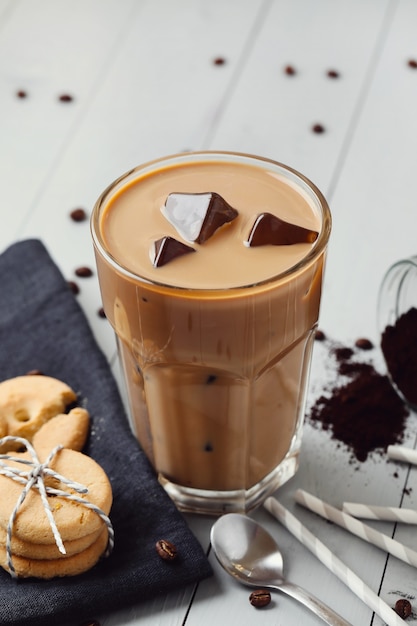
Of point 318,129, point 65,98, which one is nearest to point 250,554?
point 318,129

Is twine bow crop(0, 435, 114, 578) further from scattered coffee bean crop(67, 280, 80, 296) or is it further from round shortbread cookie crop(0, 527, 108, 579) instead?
scattered coffee bean crop(67, 280, 80, 296)

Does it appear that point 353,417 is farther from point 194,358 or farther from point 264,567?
point 194,358

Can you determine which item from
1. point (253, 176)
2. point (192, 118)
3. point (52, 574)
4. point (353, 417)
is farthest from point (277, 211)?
point (192, 118)

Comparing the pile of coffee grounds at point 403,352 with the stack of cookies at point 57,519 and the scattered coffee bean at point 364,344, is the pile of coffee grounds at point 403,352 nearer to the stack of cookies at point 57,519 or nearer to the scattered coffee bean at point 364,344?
the scattered coffee bean at point 364,344

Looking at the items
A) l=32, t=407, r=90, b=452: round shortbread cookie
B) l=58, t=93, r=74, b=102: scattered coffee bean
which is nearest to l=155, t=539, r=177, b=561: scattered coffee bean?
l=32, t=407, r=90, b=452: round shortbread cookie

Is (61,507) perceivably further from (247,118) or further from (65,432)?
(247,118)
